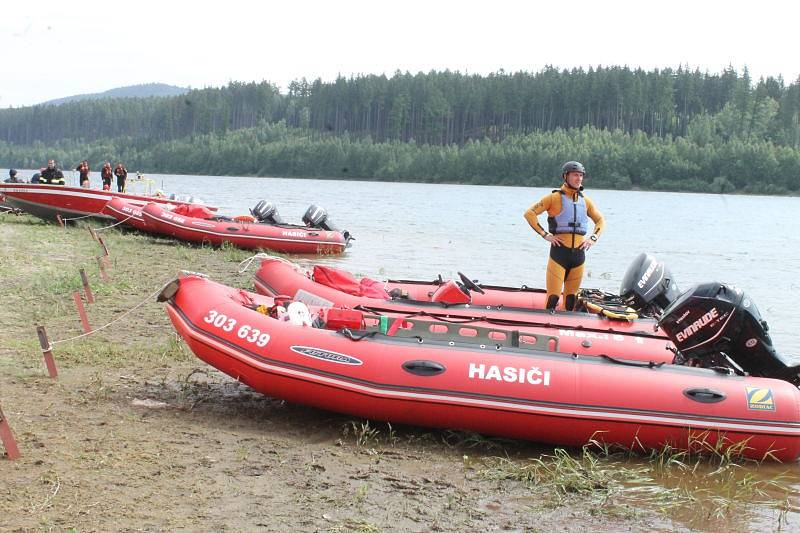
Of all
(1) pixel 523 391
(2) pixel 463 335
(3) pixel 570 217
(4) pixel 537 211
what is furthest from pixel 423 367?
(3) pixel 570 217

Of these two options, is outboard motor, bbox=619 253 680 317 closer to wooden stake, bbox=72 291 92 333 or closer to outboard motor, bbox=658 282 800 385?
outboard motor, bbox=658 282 800 385

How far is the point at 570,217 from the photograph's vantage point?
8.27 metres

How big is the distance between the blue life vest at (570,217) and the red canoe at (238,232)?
9309mm

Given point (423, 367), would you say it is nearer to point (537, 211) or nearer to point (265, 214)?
point (537, 211)

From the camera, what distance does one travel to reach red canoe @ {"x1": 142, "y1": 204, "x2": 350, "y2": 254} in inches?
651

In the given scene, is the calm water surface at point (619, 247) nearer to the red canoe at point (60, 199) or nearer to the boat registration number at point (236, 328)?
the boat registration number at point (236, 328)

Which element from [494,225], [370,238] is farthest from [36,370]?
[494,225]

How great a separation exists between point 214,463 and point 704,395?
10.4 ft

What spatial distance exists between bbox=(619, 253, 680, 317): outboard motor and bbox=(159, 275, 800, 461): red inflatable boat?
2.62 m

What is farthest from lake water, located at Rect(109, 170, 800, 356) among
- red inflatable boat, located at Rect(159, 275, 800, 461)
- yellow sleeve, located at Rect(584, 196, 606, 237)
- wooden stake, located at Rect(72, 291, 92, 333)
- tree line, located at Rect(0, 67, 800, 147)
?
tree line, located at Rect(0, 67, 800, 147)

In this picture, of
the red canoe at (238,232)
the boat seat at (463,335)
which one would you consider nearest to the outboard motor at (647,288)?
the boat seat at (463,335)

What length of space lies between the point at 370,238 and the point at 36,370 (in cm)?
1735

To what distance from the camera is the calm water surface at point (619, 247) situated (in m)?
12.1

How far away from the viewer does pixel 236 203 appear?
39.3 m
